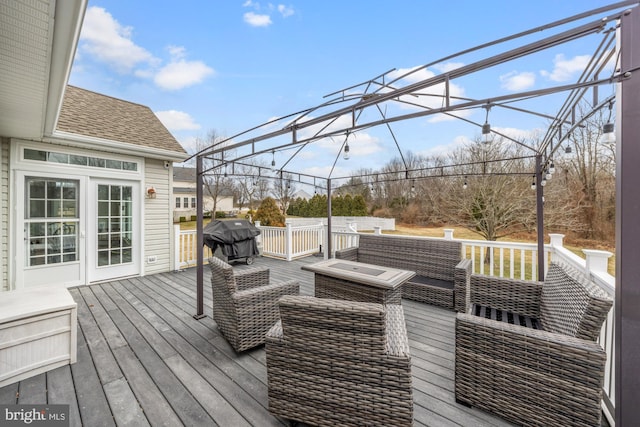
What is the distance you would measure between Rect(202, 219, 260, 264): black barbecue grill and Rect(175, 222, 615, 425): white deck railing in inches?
22.4

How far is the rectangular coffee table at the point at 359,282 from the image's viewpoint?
284cm

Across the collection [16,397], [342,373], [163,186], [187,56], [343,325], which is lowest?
[16,397]

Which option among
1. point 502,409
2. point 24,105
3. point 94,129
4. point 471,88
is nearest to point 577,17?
point 471,88

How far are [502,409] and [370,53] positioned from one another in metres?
5.24

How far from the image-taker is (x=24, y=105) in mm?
2861

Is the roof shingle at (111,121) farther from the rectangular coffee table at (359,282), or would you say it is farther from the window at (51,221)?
the rectangular coffee table at (359,282)

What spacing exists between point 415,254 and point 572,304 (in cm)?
240

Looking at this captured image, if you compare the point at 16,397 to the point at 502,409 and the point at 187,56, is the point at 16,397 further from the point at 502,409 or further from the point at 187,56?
the point at 187,56

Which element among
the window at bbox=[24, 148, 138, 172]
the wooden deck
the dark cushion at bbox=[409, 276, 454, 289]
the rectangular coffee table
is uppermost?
the window at bbox=[24, 148, 138, 172]

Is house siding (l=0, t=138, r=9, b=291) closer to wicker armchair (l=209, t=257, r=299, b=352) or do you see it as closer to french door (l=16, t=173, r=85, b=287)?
french door (l=16, t=173, r=85, b=287)

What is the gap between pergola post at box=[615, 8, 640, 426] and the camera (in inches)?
50.0

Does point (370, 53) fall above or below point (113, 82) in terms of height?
below

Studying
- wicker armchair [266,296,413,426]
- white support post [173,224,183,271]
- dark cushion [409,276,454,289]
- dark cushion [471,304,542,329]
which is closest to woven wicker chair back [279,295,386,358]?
wicker armchair [266,296,413,426]

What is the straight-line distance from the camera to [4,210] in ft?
13.1
